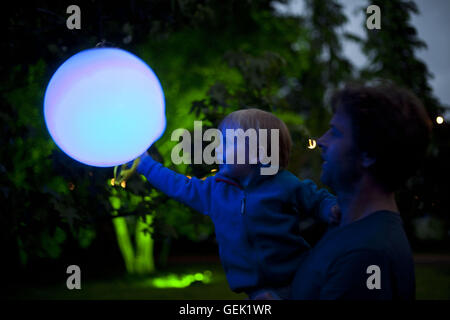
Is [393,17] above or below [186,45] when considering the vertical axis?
below

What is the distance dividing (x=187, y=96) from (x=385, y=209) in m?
8.31

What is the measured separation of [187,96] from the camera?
9.42m

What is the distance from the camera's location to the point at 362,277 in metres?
1.30

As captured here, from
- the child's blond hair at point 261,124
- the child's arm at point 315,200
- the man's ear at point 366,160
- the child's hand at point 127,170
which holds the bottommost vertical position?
the child's arm at point 315,200

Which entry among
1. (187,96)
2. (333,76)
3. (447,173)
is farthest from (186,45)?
(447,173)

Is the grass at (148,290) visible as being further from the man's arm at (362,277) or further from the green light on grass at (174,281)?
the man's arm at (362,277)

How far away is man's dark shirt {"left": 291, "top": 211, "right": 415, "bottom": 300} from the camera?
1286 mm

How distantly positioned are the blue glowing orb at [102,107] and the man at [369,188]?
36.5 inches

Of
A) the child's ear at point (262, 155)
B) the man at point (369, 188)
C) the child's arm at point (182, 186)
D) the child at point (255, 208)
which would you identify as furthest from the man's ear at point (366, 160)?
the child's arm at point (182, 186)

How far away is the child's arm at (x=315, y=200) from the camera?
191 cm

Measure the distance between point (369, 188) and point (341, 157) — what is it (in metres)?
0.15

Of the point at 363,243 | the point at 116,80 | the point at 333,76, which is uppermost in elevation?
the point at 333,76

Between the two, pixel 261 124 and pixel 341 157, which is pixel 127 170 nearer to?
pixel 261 124
